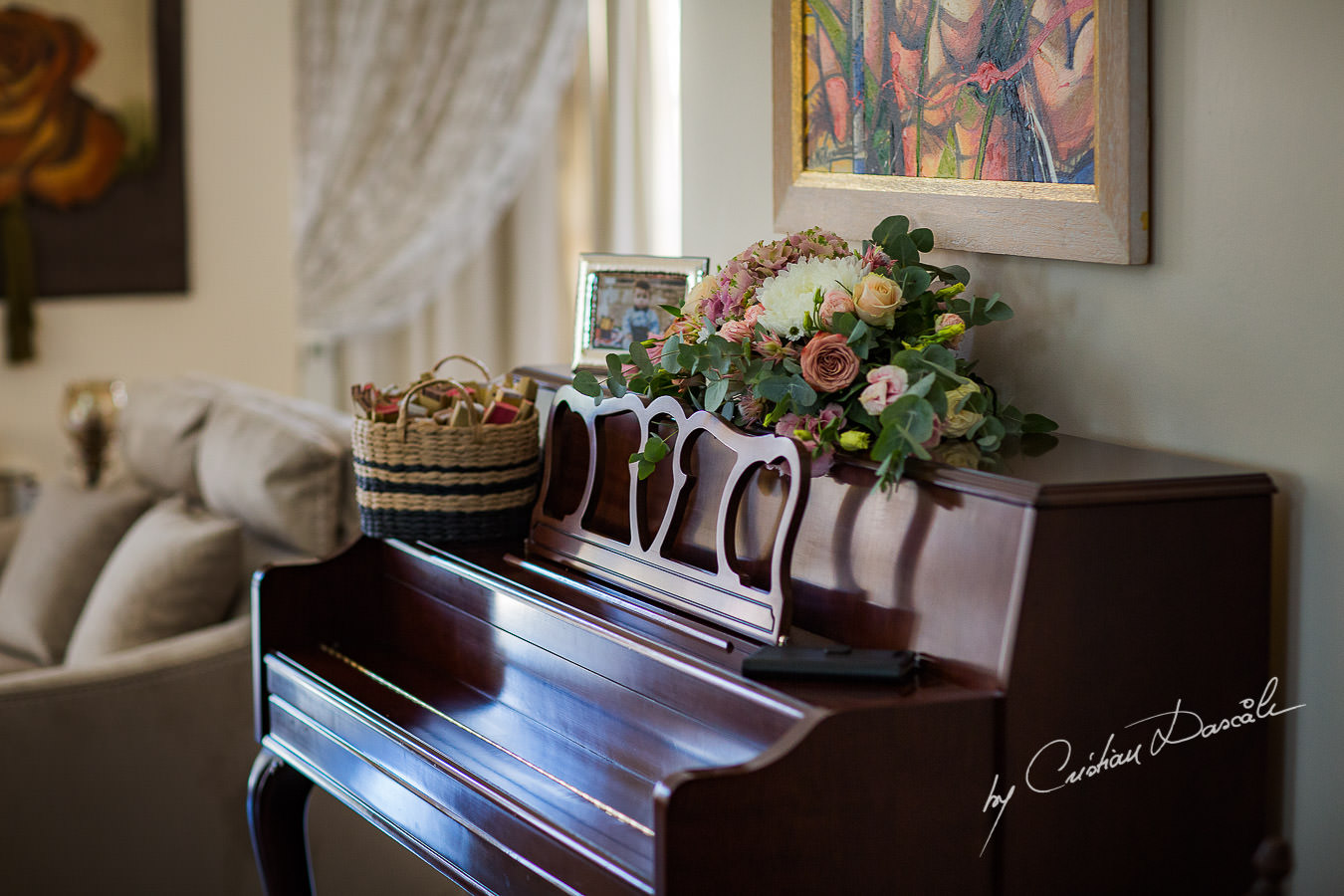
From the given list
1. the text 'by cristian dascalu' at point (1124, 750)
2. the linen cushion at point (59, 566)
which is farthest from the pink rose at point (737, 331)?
the linen cushion at point (59, 566)

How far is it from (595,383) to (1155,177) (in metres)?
0.73

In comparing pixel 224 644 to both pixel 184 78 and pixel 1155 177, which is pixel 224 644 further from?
pixel 184 78

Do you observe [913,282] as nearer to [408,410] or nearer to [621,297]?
[621,297]

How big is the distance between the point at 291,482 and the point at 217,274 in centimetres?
212

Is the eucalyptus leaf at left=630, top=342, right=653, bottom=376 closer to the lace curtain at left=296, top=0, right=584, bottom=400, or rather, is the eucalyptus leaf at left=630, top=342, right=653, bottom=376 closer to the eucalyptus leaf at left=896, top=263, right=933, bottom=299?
the eucalyptus leaf at left=896, top=263, right=933, bottom=299

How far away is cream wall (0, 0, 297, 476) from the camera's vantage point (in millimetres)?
4328

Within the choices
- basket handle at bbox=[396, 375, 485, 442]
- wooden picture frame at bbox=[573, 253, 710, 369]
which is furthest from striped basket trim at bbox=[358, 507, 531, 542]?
wooden picture frame at bbox=[573, 253, 710, 369]

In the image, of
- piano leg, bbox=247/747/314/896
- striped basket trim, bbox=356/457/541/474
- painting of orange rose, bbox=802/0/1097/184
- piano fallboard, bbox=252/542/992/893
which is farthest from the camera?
piano leg, bbox=247/747/314/896

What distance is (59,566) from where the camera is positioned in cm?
310

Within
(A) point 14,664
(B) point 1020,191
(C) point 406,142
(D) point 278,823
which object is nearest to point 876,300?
(B) point 1020,191

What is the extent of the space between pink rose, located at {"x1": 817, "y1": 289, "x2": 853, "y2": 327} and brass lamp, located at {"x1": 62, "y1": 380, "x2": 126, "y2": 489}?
2921 mm

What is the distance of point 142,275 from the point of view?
4418 mm

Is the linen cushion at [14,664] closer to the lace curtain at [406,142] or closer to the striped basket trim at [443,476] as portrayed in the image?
the striped basket trim at [443,476]

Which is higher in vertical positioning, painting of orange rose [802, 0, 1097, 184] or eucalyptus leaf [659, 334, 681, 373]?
painting of orange rose [802, 0, 1097, 184]
